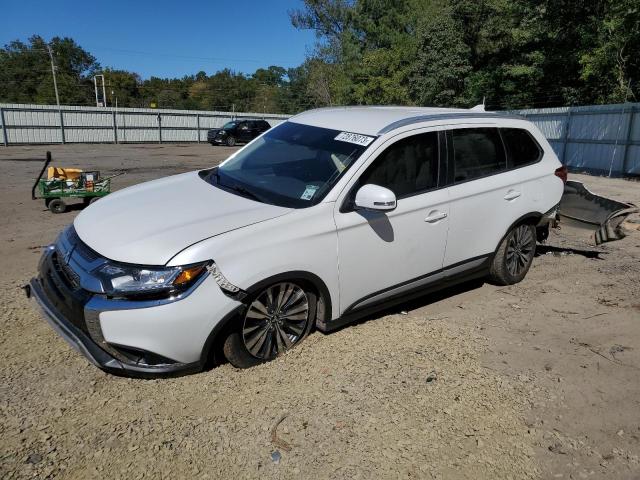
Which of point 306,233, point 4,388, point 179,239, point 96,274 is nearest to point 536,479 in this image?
point 306,233

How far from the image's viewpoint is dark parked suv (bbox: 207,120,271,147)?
104 feet

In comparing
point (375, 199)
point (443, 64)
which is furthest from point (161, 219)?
point (443, 64)

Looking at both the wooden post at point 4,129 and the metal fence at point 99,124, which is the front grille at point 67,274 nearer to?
the metal fence at point 99,124

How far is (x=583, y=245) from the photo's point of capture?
7207 millimetres

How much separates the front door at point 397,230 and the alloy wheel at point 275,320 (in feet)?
1.13

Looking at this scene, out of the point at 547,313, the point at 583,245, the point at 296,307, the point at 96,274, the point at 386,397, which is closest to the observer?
the point at 96,274

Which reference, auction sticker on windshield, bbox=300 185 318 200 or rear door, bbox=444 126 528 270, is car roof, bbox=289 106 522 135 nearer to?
rear door, bbox=444 126 528 270

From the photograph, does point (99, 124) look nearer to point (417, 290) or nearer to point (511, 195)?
point (511, 195)

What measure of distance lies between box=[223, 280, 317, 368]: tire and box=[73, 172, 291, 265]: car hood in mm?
508

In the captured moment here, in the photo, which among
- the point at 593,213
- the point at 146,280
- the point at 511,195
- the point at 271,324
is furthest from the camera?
the point at 593,213

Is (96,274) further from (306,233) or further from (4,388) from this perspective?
(306,233)

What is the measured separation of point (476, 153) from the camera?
470 cm

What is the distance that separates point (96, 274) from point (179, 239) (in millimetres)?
520

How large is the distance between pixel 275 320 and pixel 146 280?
0.93 m
